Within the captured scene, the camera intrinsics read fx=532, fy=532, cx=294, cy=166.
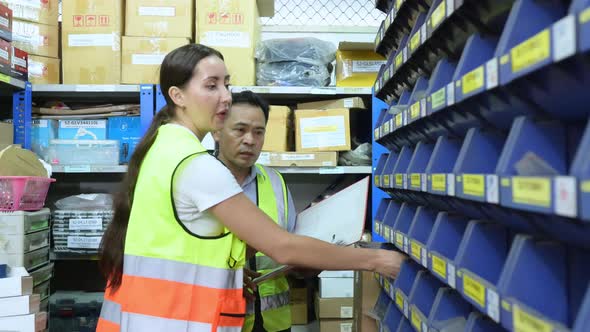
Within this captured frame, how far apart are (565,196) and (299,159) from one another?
9.18 ft

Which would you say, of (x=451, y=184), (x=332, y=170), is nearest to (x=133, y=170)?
(x=451, y=184)

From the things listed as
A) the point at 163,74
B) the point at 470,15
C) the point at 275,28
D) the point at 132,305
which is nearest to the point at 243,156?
the point at 163,74

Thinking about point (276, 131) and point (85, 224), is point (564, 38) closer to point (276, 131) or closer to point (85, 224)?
point (276, 131)

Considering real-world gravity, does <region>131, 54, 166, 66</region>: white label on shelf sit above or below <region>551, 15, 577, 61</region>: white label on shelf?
above

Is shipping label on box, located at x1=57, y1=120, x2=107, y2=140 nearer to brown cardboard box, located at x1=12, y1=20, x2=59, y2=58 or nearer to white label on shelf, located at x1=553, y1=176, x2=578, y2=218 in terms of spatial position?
brown cardboard box, located at x1=12, y1=20, x2=59, y2=58

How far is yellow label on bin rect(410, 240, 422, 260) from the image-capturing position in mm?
1507

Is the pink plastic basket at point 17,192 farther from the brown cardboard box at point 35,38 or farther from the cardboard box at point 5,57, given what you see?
the brown cardboard box at point 35,38

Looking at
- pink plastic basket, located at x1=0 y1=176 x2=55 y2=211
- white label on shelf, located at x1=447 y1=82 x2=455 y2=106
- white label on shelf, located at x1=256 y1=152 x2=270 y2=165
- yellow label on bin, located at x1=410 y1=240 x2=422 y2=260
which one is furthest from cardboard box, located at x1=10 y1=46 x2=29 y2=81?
white label on shelf, located at x1=447 y1=82 x2=455 y2=106

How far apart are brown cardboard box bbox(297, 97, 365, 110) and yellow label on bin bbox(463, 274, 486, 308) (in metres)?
2.52

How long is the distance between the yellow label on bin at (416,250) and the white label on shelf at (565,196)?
798 mm

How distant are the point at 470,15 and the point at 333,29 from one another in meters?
3.18

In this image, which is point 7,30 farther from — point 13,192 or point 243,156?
point 243,156

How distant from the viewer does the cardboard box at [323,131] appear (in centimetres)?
352

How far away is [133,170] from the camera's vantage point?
1.69 m
